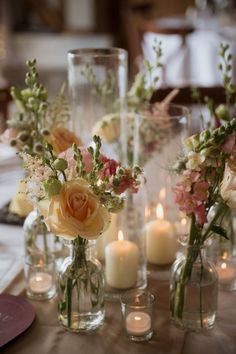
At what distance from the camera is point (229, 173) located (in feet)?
3.59

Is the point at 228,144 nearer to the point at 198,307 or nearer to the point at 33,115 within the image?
the point at 198,307

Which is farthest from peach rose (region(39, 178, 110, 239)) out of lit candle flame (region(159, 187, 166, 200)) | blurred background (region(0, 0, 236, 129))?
blurred background (region(0, 0, 236, 129))

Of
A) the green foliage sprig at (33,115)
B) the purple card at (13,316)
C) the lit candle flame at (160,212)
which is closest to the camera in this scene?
the purple card at (13,316)

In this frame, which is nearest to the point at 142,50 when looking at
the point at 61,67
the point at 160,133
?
the point at 61,67

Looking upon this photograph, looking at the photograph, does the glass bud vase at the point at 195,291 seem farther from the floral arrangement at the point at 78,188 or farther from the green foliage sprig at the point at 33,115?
the green foliage sprig at the point at 33,115

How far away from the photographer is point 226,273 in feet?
4.42

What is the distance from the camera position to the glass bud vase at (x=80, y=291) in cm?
115

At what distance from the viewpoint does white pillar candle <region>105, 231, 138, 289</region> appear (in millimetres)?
1335

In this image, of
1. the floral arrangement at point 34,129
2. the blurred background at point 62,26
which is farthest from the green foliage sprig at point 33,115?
the blurred background at point 62,26

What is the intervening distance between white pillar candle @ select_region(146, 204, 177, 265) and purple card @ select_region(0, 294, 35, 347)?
1.09ft

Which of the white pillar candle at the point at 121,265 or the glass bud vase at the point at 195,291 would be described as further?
the white pillar candle at the point at 121,265

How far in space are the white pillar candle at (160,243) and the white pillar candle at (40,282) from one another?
0.24 metres

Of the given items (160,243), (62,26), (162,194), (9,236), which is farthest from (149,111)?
(62,26)

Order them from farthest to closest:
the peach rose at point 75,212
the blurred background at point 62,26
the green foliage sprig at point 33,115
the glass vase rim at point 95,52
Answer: the blurred background at point 62,26 < the glass vase rim at point 95,52 < the green foliage sprig at point 33,115 < the peach rose at point 75,212
